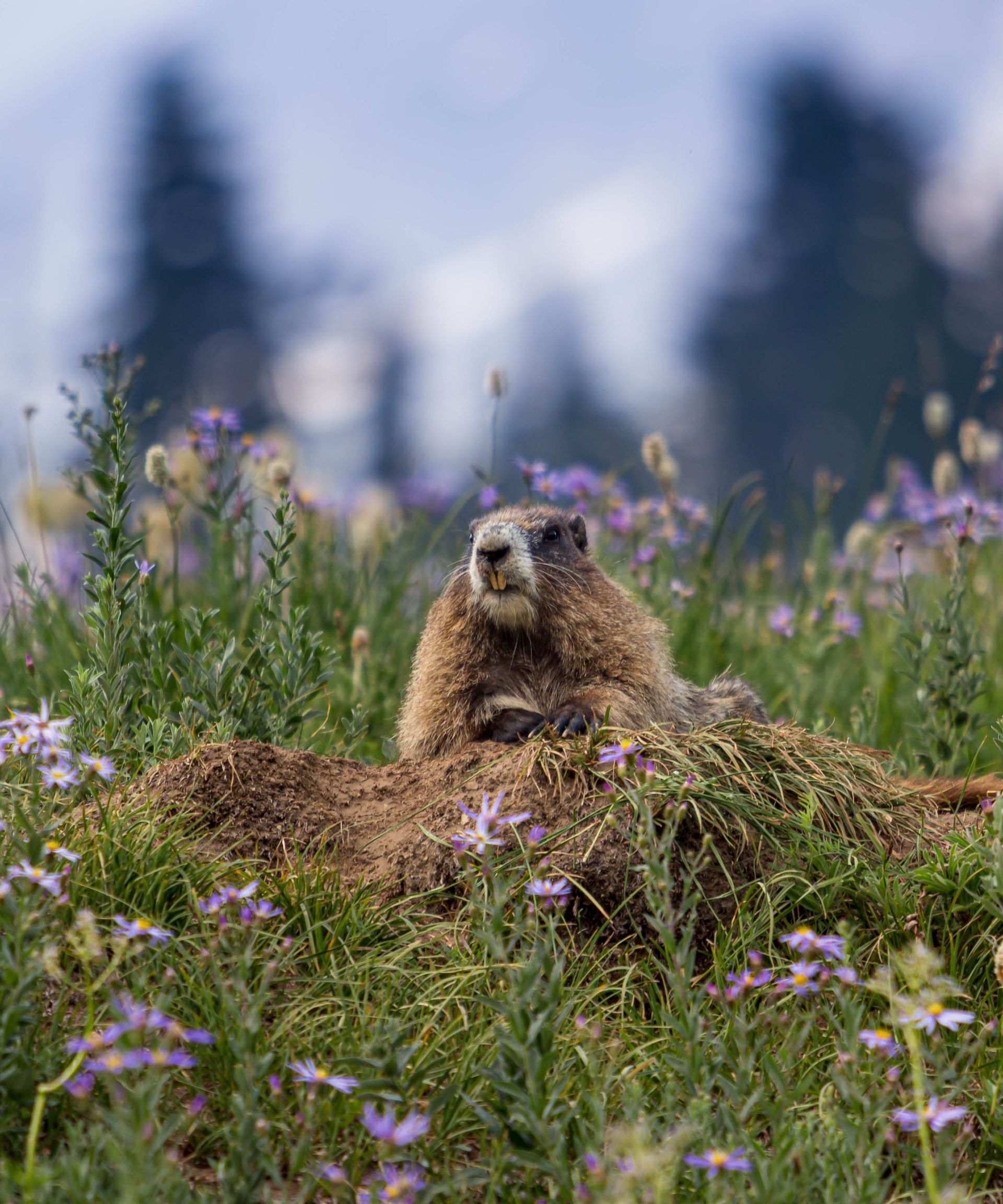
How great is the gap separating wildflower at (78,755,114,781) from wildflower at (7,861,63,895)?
14.2 inches

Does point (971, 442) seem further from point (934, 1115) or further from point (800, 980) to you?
point (934, 1115)

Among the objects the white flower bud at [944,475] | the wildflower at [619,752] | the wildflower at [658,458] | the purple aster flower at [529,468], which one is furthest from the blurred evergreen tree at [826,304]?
the wildflower at [619,752]

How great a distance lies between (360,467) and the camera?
33.4 meters

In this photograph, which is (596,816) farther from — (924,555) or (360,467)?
(360,467)

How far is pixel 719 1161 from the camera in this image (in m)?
2.10

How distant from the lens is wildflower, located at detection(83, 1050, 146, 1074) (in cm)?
204

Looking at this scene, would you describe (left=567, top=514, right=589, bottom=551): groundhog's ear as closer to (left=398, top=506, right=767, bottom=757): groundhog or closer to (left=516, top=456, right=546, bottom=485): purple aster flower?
(left=398, top=506, right=767, bottom=757): groundhog

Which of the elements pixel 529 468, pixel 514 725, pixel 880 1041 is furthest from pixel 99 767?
pixel 529 468

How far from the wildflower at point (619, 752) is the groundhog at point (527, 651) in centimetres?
78

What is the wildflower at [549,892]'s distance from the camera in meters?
2.74

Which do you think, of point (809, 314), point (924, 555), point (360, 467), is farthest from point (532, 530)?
point (809, 314)

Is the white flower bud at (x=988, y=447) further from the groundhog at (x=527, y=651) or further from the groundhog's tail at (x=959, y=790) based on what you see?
the groundhog at (x=527, y=651)

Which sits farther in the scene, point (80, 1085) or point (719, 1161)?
point (80, 1085)

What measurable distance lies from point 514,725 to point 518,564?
1.98 ft
